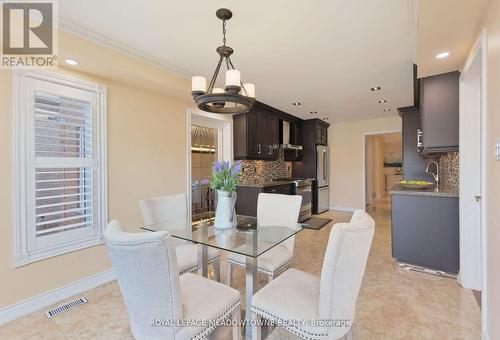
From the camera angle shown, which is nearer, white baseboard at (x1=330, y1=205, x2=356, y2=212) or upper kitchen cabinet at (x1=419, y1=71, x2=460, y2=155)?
upper kitchen cabinet at (x1=419, y1=71, x2=460, y2=155)

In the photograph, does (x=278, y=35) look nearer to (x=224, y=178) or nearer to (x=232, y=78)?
(x=232, y=78)

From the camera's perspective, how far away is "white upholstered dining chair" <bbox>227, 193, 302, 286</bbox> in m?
2.00

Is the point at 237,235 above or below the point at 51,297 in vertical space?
above

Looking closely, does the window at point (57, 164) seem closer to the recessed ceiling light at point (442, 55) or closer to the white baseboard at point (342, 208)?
the recessed ceiling light at point (442, 55)

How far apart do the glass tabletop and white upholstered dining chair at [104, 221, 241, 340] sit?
470 millimetres

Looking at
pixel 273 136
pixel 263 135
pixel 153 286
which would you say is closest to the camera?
pixel 153 286

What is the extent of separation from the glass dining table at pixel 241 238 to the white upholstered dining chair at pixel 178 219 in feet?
0.20

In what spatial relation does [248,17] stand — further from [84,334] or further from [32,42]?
[84,334]

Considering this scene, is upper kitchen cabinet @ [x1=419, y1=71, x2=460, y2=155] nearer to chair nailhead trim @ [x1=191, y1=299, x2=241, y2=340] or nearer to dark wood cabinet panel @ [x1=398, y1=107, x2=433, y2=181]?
dark wood cabinet panel @ [x1=398, y1=107, x2=433, y2=181]

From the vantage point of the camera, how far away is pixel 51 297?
222cm

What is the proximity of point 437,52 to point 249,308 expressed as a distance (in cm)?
271

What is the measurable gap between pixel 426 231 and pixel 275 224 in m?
1.84

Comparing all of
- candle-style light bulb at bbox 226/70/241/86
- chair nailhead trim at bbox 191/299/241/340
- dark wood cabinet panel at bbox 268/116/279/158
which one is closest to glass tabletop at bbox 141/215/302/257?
chair nailhead trim at bbox 191/299/241/340

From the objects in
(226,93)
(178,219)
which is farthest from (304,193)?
(226,93)
